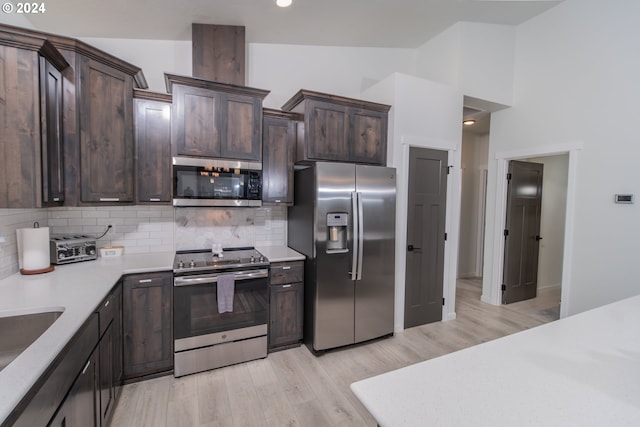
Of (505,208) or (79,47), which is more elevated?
(79,47)

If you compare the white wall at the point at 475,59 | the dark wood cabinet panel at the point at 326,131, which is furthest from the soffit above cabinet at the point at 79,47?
the white wall at the point at 475,59

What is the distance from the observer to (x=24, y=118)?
1753 millimetres

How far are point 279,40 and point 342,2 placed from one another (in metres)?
0.90

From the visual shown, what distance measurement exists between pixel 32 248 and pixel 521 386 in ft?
9.84

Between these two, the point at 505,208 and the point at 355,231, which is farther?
the point at 505,208

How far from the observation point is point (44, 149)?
186cm

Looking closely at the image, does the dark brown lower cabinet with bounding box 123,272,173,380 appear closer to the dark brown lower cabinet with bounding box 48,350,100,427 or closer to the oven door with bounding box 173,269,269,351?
the oven door with bounding box 173,269,269,351

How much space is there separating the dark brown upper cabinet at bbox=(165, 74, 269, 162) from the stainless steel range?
1.04 meters

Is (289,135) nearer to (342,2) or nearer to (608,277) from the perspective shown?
(342,2)

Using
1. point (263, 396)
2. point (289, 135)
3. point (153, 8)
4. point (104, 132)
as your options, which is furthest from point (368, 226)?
point (153, 8)

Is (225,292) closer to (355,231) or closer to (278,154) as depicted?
(355,231)

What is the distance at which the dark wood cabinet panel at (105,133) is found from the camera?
7.35 ft

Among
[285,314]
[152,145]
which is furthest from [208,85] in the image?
[285,314]

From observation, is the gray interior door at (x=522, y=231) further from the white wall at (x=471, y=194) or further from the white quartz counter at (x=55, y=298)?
the white quartz counter at (x=55, y=298)
